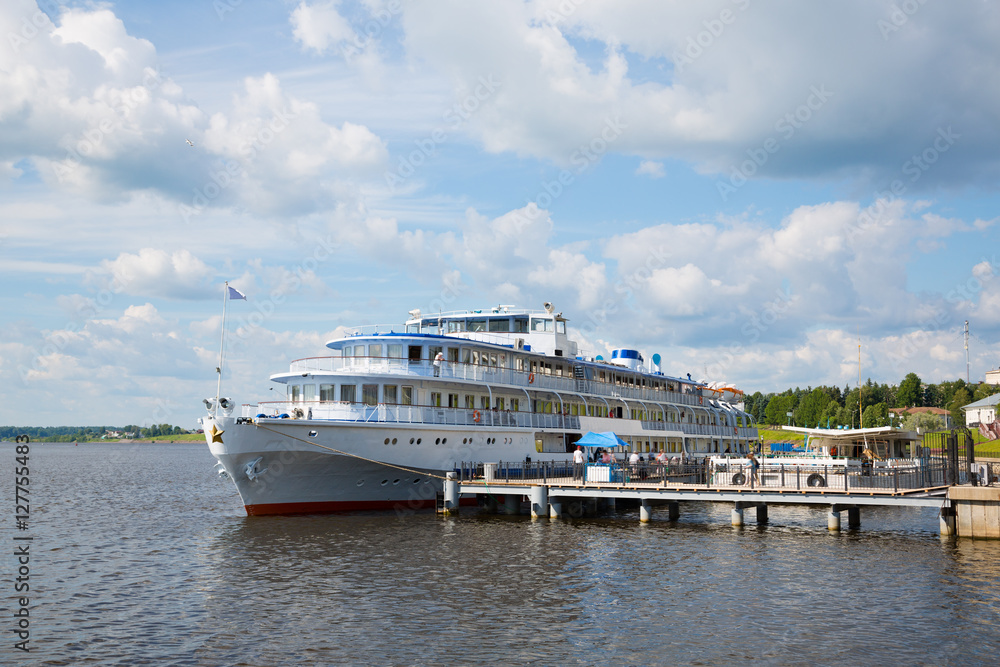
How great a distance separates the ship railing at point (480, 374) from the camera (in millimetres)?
35484

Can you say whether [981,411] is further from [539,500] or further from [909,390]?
[539,500]

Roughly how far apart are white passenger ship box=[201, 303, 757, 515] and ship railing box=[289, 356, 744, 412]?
0.06 metres

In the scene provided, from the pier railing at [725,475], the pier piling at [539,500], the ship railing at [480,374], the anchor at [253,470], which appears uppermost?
the ship railing at [480,374]

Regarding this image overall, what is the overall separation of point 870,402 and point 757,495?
486 ft

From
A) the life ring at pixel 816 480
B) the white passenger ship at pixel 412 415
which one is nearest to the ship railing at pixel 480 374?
the white passenger ship at pixel 412 415

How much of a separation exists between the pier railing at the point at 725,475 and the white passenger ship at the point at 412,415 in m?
2.14

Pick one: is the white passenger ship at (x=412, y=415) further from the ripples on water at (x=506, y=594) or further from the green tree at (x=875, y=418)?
the green tree at (x=875, y=418)

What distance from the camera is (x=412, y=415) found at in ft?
115

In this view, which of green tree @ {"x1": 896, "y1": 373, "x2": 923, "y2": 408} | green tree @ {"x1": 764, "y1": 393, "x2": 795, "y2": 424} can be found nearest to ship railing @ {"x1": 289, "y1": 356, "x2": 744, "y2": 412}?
green tree @ {"x1": 764, "y1": 393, "x2": 795, "y2": 424}

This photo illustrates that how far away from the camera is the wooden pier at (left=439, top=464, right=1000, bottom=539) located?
27422 millimetres

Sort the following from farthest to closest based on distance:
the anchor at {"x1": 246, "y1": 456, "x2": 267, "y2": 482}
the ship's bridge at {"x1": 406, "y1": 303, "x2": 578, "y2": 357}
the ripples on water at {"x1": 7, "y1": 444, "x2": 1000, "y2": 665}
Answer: the ship's bridge at {"x1": 406, "y1": 303, "x2": 578, "y2": 357}, the anchor at {"x1": 246, "y1": 456, "x2": 267, "y2": 482}, the ripples on water at {"x1": 7, "y1": 444, "x2": 1000, "y2": 665}

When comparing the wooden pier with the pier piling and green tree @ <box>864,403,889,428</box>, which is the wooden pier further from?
green tree @ <box>864,403,889,428</box>

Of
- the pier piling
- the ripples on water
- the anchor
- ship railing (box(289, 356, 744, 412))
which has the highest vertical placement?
ship railing (box(289, 356, 744, 412))

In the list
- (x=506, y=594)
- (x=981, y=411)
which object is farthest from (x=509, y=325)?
(x=981, y=411)
